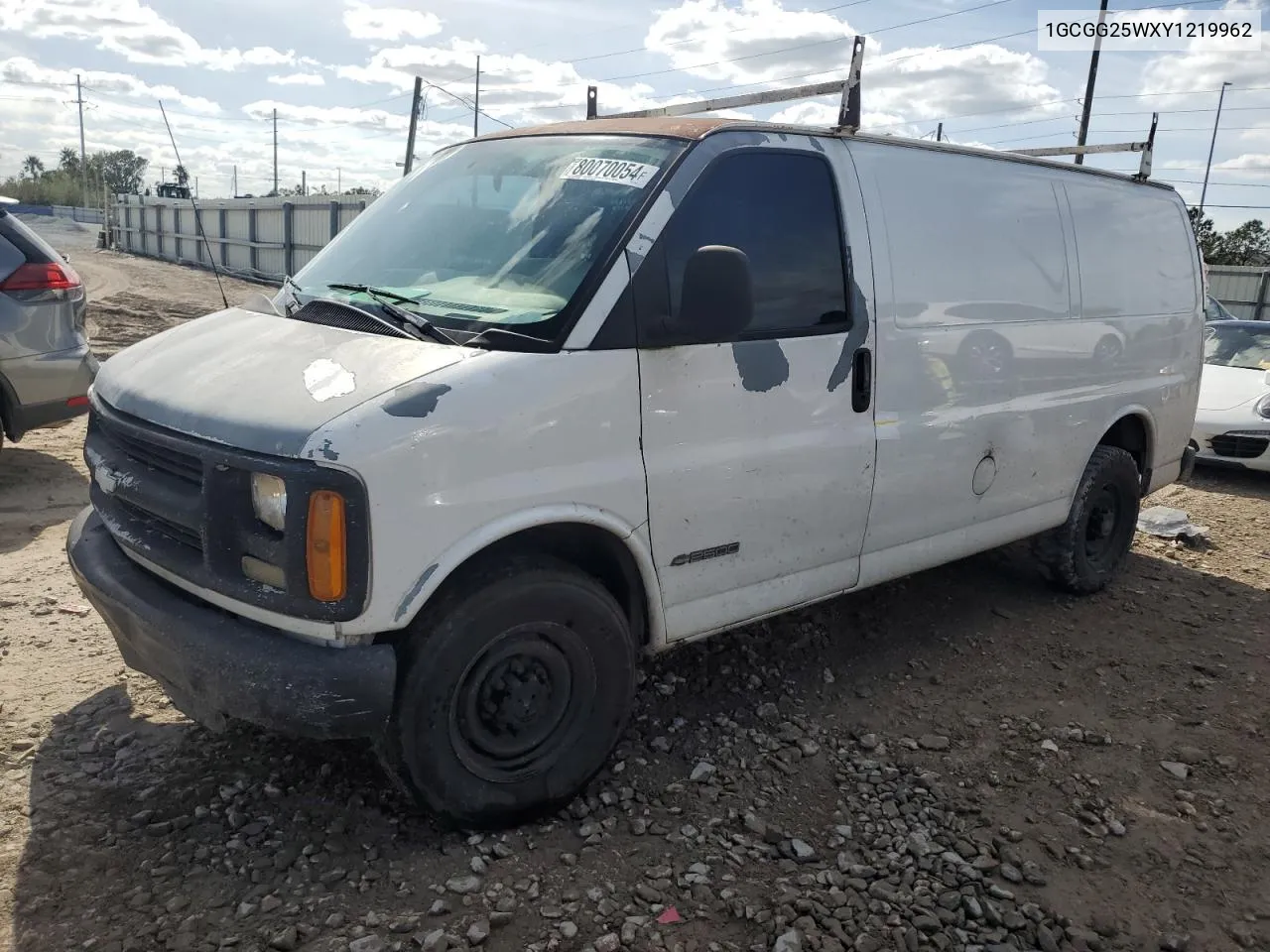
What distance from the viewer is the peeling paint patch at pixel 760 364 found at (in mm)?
3404

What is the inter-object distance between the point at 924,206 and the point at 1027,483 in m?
1.51

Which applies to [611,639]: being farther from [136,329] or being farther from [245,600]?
[136,329]

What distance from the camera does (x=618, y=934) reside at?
2.76 metres

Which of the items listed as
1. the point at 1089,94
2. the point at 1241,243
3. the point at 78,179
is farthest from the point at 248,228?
the point at 78,179

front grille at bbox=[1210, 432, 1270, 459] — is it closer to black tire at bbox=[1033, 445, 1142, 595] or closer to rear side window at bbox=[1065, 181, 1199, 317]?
rear side window at bbox=[1065, 181, 1199, 317]

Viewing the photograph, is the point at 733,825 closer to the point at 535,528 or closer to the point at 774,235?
the point at 535,528

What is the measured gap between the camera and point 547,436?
9.64 ft

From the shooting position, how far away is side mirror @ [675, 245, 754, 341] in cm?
308

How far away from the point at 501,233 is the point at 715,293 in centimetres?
82

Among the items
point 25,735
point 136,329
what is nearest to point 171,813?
point 25,735

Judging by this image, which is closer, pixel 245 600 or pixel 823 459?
pixel 245 600

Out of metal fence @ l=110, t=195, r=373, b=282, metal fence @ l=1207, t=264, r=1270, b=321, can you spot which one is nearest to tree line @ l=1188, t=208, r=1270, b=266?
metal fence @ l=1207, t=264, r=1270, b=321

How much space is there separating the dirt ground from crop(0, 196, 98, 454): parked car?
154 centimetres

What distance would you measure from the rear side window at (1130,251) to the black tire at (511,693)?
128 inches
